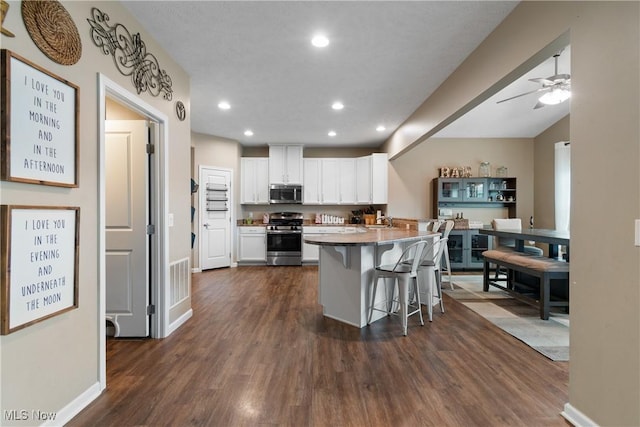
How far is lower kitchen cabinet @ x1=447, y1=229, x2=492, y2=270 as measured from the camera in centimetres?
582

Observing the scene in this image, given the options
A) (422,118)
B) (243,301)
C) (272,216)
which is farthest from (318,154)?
(243,301)

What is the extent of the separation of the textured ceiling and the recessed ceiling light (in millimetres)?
53

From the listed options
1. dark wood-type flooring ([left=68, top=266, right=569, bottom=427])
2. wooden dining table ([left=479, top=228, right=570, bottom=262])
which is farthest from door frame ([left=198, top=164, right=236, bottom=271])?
wooden dining table ([left=479, top=228, right=570, bottom=262])

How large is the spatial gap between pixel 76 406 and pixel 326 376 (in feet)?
5.03

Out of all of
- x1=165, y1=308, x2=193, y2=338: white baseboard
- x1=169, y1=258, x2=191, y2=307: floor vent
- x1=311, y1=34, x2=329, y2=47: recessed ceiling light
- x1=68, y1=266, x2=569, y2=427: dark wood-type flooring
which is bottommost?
x1=68, y1=266, x2=569, y2=427: dark wood-type flooring

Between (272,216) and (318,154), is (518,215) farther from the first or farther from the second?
(272,216)

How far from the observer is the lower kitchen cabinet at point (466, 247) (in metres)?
Result: 5.82

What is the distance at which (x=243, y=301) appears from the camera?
3820mm

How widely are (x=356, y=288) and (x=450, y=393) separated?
1.24 meters

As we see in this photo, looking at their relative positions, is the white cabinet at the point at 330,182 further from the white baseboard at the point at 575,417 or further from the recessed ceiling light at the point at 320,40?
the white baseboard at the point at 575,417

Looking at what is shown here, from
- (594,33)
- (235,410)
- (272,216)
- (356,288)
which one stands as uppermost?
(594,33)

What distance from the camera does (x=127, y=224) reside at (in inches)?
105

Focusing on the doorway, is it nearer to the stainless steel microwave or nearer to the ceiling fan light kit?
the stainless steel microwave

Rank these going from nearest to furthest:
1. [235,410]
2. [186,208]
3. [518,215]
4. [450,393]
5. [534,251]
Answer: [235,410], [450,393], [186,208], [534,251], [518,215]
